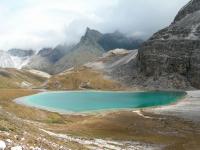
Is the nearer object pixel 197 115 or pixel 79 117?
pixel 197 115

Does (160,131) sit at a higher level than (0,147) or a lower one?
lower

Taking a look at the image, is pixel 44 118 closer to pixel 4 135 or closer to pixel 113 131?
pixel 113 131

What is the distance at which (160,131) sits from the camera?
7981 cm

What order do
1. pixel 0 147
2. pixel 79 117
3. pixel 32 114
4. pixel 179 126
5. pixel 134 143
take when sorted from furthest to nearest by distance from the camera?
1. pixel 79 117
2. pixel 32 114
3. pixel 179 126
4. pixel 134 143
5. pixel 0 147

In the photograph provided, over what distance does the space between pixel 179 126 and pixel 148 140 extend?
19.6 metres

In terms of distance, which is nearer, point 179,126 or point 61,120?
point 179,126

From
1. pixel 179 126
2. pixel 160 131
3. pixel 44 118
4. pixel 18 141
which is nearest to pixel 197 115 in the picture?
pixel 179 126

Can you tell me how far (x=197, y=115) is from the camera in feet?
338

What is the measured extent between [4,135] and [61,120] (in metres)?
77.0

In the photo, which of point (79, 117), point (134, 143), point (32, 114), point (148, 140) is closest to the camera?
point (134, 143)

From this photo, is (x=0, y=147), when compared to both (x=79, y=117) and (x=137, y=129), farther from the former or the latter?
(x=79, y=117)

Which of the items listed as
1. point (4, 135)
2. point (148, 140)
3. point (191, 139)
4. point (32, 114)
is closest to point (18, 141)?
point (4, 135)

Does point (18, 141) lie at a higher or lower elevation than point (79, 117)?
higher

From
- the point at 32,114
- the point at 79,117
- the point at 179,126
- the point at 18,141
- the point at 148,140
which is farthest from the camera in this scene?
the point at 79,117
